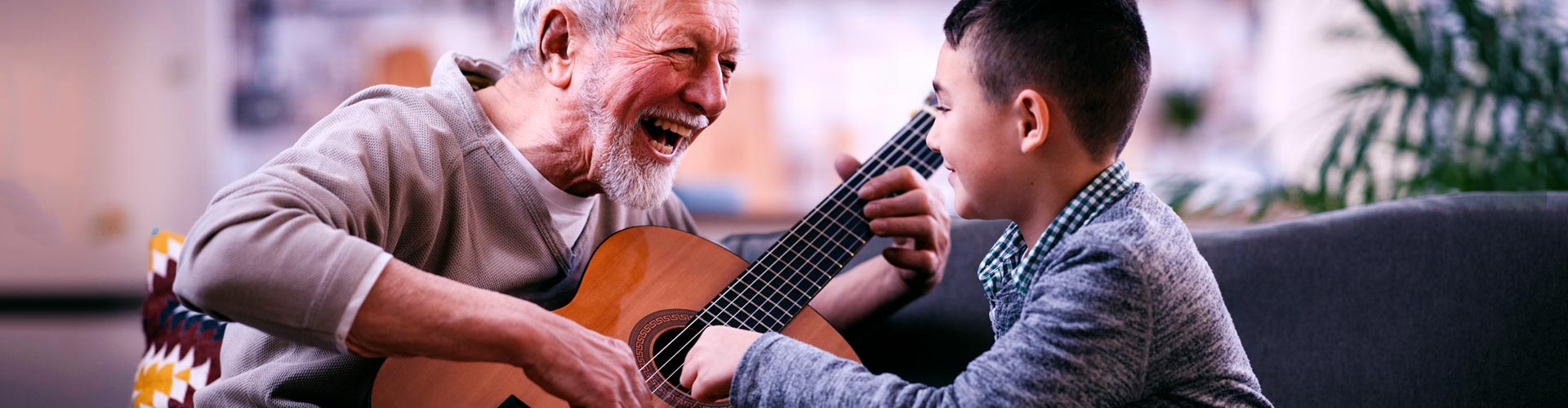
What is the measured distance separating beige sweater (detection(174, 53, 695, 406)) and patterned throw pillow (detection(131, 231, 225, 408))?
219 millimetres

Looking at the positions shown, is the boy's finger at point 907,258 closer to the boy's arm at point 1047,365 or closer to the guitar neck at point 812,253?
the guitar neck at point 812,253

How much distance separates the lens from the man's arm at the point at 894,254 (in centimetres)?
139

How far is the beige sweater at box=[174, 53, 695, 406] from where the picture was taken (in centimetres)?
90

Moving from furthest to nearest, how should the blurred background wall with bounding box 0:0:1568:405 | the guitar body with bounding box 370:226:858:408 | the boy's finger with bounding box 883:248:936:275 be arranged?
1. the blurred background wall with bounding box 0:0:1568:405
2. the boy's finger with bounding box 883:248:936:275
3. the guitar body with bounding box 370:226:858:408

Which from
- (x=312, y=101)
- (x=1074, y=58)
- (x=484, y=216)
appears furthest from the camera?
(x=312, y=101)

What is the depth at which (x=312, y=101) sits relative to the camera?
3836mm

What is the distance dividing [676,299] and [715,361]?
27cm

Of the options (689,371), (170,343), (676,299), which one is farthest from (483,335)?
(170,343)

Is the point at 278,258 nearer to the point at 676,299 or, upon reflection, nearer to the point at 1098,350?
the point at 676,299

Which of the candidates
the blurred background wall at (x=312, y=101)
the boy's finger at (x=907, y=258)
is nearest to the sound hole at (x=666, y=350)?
the boy's finger at (x=907, y=258)

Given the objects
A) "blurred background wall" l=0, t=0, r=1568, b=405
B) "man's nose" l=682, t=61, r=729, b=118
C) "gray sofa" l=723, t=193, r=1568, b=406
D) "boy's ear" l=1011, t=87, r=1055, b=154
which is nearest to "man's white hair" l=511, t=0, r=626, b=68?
"man's nose" l=682, t=61, r=729, b=118

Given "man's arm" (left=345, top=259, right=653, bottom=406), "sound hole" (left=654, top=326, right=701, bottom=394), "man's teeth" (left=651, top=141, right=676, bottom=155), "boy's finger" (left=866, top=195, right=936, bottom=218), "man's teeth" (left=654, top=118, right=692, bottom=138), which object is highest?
"man's teeth" (left=654, top=118, right=692, bottom=138)

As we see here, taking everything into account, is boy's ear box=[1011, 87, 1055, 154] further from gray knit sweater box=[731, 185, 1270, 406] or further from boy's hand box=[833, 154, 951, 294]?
boy's hand box=[833, 154, 951, 294]

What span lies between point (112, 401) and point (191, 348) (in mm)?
1936
